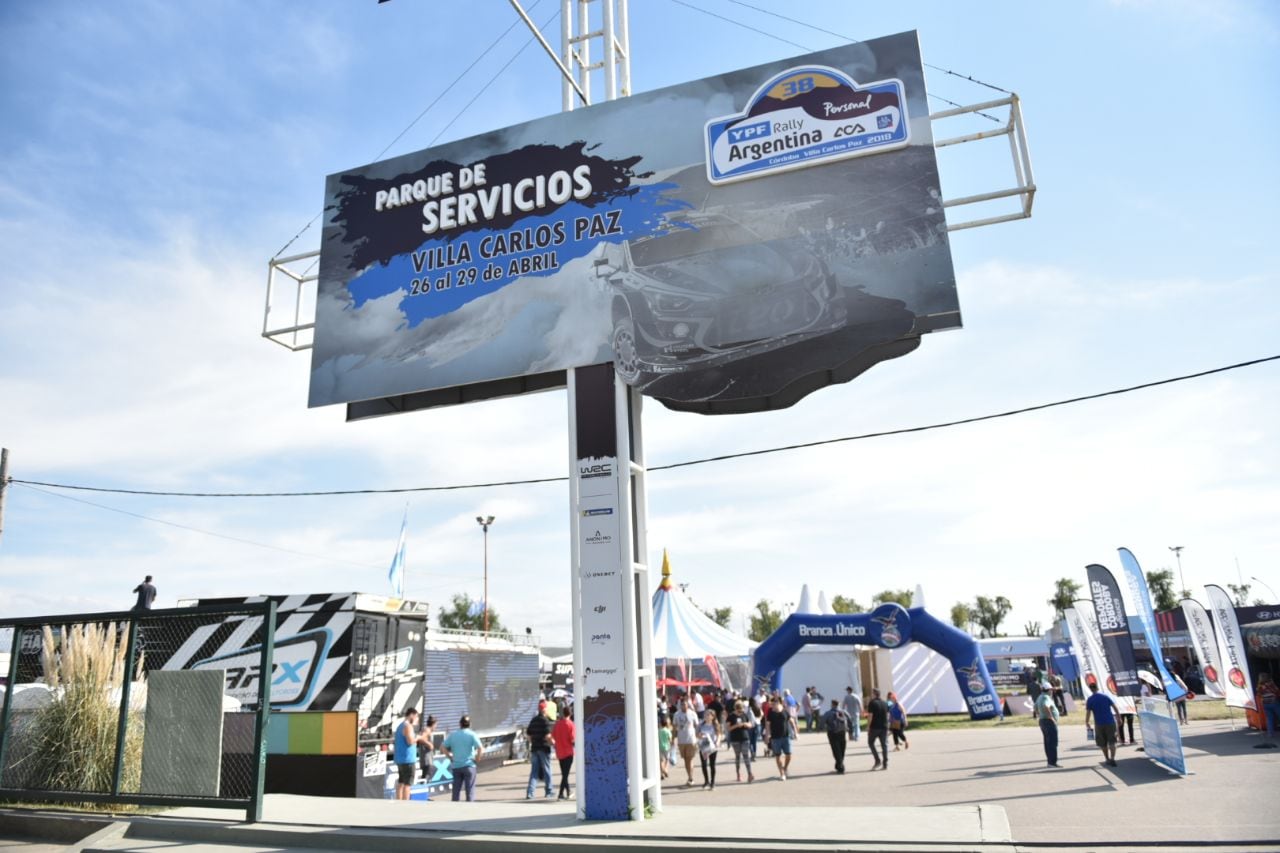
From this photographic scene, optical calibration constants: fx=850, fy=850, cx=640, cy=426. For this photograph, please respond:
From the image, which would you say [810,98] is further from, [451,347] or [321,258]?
[321,258]

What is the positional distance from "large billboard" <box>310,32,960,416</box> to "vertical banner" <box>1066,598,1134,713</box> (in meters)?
15.9

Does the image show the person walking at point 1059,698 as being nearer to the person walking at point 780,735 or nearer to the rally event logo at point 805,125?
the person walking at point 780,735

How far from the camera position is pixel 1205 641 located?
79.0 ft

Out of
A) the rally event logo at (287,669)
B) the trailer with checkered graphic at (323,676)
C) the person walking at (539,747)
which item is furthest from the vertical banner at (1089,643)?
the rally event logo at (287,669)

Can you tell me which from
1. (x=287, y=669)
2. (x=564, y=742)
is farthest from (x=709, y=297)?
(x=287, y=669)

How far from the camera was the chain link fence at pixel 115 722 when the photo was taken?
1066 cm

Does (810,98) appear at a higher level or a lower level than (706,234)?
higher

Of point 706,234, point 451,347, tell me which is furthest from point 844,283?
point 451,347

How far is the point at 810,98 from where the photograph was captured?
451 inches

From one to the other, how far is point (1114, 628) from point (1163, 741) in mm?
5225

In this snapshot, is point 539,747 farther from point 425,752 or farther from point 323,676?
point 323,676

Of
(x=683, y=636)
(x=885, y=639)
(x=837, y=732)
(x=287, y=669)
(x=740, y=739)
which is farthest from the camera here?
(x=683, y=636)

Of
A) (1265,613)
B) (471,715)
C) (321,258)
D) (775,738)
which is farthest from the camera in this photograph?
(1265,613)

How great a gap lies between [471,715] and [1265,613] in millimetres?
22735
